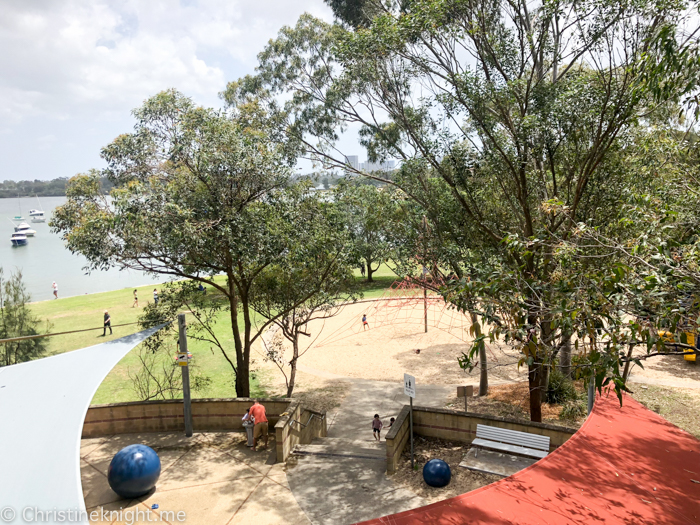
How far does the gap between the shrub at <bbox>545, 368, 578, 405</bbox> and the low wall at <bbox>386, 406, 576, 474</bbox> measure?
5388 millimetres

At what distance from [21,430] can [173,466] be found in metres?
3.79

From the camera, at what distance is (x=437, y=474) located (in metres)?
8.70

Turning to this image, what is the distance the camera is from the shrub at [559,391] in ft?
48.7

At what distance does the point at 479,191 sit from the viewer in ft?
45.1

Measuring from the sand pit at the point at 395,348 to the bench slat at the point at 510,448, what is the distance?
6.03m

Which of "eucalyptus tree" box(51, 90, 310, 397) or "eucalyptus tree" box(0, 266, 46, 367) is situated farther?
"eucalyptus tree" box(0, 266, 46, 367)

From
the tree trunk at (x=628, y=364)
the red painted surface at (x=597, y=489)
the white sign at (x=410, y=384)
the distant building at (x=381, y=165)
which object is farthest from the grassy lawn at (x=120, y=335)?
the red painted surface at (x=597, y=489)

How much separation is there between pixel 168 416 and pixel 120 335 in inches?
627

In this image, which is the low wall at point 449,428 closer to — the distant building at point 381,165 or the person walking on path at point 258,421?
the person walking on path at point 258,421

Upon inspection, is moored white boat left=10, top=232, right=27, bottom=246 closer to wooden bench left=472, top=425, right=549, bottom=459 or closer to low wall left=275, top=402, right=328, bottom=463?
low wall left=275, top=402, right=328, bottom=463

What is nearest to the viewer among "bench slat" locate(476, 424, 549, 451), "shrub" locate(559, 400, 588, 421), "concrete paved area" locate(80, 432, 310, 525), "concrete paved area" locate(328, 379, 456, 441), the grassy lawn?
"concrete paved area" locate(80, 432, 310, 525)

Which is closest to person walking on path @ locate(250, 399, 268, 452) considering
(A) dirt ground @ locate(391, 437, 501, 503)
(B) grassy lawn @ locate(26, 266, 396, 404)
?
(A) dirt ground @ locate(391, 437, 501, 503)

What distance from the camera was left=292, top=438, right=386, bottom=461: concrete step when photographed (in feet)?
34.2

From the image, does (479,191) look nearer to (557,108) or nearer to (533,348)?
(557,108)
